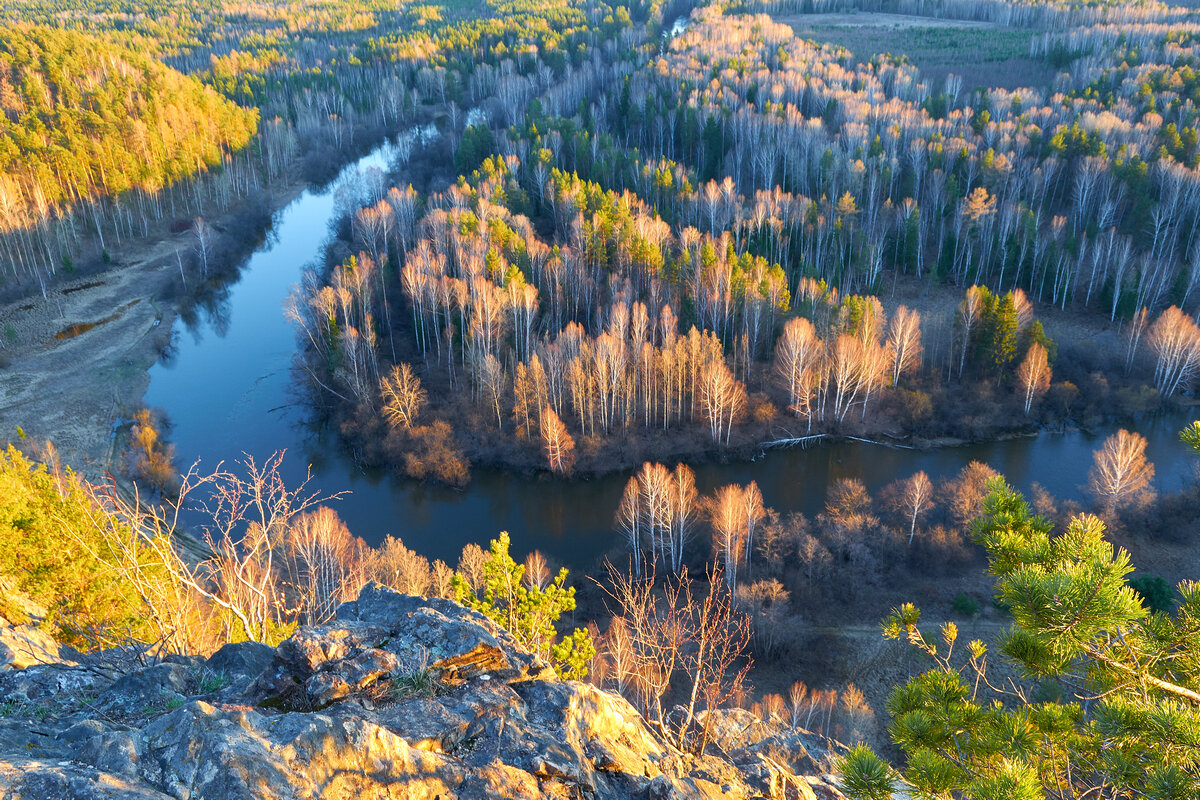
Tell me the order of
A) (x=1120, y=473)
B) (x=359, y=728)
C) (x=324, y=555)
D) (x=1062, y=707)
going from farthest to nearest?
(x=1120, y=473) → (x=324, y=555) → (x=359, y=728) → (x=1062, y=707)

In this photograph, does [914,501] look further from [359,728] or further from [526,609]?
[359,728]

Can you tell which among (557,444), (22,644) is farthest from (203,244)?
(22,644)

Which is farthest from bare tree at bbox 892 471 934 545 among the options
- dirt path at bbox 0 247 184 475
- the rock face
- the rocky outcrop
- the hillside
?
the hillside

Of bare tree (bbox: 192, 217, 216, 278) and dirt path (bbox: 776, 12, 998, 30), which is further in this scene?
dirt path (bbox: 776, 12, 998, 30)

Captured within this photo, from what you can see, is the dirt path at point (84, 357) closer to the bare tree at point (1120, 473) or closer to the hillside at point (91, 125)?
the hillside at point (91, 125)

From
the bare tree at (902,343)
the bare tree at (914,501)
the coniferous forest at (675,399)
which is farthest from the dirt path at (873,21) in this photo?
the bare tree at (914,501)

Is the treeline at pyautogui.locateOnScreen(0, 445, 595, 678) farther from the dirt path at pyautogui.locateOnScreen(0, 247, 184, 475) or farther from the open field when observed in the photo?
the open field

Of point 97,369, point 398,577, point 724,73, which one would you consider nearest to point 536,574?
point 398,577
